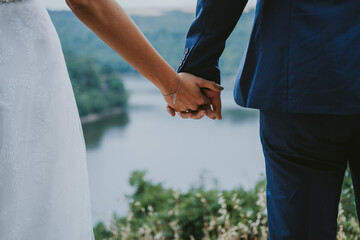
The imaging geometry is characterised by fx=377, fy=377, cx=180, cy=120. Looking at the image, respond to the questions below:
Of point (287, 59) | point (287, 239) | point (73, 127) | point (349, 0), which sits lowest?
point (287, 239)

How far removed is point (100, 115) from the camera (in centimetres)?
1016

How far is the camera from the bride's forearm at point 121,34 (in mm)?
944

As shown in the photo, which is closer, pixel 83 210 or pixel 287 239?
pixel 287 239

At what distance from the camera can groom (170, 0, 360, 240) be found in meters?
0.78

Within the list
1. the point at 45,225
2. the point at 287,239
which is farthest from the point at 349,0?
the point at 45,225

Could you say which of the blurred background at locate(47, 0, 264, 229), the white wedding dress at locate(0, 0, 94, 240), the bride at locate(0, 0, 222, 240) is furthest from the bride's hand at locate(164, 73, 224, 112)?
the blurred background at locate(47, 0, 264, 229)

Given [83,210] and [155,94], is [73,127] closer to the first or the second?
[83,210]

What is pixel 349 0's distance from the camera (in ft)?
2.53

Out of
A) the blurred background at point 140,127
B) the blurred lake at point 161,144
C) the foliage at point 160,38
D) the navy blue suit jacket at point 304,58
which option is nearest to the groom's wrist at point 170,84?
the navy blue suit jacket at point 304,58

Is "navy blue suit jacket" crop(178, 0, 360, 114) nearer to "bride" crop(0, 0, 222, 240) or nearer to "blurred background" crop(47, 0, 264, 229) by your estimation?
"bride" crop(0, 0, 222, 240)

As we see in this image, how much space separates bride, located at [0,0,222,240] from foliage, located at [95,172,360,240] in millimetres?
854

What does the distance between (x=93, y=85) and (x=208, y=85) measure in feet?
29.0

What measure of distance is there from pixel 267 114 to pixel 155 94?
41.3ft

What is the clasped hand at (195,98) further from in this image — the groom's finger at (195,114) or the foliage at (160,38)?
the foliage at (160,38)
